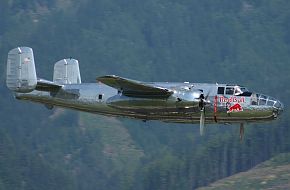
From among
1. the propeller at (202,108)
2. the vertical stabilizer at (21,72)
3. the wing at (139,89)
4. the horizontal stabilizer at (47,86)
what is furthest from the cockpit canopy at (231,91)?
the vertical stabilizer at (21,72)

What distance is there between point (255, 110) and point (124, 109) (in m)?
8.70

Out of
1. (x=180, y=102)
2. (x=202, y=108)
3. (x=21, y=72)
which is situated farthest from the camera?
(x=21, y=72)

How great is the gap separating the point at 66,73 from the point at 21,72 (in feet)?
17.4

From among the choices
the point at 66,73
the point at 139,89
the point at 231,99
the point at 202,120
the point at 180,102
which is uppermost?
the point at 66,73

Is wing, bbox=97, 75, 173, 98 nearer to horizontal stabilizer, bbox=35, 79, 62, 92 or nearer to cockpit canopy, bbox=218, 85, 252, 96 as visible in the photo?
cockpit canopy, bbox=218, 85, 252, 96

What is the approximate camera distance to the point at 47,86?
90.1m

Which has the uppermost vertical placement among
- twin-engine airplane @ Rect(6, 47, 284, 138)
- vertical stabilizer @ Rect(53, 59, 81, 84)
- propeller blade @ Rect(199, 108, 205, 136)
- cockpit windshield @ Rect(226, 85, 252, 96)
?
vertical stabilizer @ Rect(53, 59, 81, 84)

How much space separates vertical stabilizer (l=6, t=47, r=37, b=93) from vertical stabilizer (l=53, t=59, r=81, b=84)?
3441mm

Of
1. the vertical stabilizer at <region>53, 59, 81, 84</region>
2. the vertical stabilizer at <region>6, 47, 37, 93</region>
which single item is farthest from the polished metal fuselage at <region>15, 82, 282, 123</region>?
the vertical stabilizer at <region>53, 59, 81, 84</region>

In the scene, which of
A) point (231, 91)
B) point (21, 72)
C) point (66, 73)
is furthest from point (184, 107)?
point (66, 73)

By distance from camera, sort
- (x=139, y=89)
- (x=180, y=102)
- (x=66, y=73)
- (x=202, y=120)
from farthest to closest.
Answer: (x=66, y=73) < (x=139, y=89) < (x=202, y=120) < (x=180, y=102)

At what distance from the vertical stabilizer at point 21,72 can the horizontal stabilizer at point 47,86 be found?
49cm

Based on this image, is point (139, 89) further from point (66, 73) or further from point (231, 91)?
point (66, 73)

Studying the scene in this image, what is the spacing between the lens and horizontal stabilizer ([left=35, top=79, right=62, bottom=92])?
→ 294 feet
